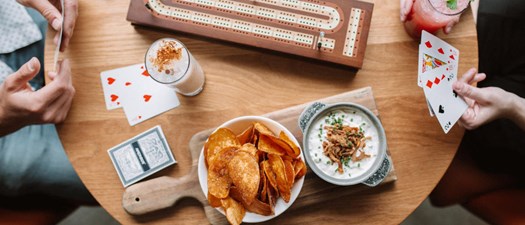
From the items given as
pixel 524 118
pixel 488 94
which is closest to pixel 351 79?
pixel 488 94

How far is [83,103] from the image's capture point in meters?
1.48

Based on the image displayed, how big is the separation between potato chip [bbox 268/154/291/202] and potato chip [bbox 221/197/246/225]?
135 mm

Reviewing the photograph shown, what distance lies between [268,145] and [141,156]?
0.48 meters

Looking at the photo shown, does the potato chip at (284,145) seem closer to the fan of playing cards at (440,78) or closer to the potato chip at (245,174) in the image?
the potato chip at (245,174)

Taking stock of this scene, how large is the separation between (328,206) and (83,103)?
937 millimetres

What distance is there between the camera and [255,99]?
1461 mm

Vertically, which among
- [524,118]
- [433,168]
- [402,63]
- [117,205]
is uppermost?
[402,63]

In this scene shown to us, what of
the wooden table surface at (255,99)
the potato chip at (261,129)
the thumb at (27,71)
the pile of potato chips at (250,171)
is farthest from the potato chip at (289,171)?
the thumb at (27,71)

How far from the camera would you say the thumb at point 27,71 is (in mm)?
1359

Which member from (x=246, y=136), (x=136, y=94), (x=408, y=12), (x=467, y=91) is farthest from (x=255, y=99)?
(x=467, y=91)

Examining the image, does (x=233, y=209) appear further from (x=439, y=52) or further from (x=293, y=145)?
(x=439, y=52)

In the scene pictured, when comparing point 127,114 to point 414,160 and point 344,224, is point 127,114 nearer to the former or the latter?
point 344,224

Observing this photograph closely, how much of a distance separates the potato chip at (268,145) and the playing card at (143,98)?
0.38m

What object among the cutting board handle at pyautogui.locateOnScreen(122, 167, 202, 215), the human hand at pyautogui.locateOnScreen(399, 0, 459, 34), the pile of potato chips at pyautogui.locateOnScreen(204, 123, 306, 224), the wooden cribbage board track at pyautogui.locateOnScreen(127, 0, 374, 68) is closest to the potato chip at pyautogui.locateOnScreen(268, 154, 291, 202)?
the pile of potato chips at pyautogui.locateOnScreen(204, 123, 306, 224)
